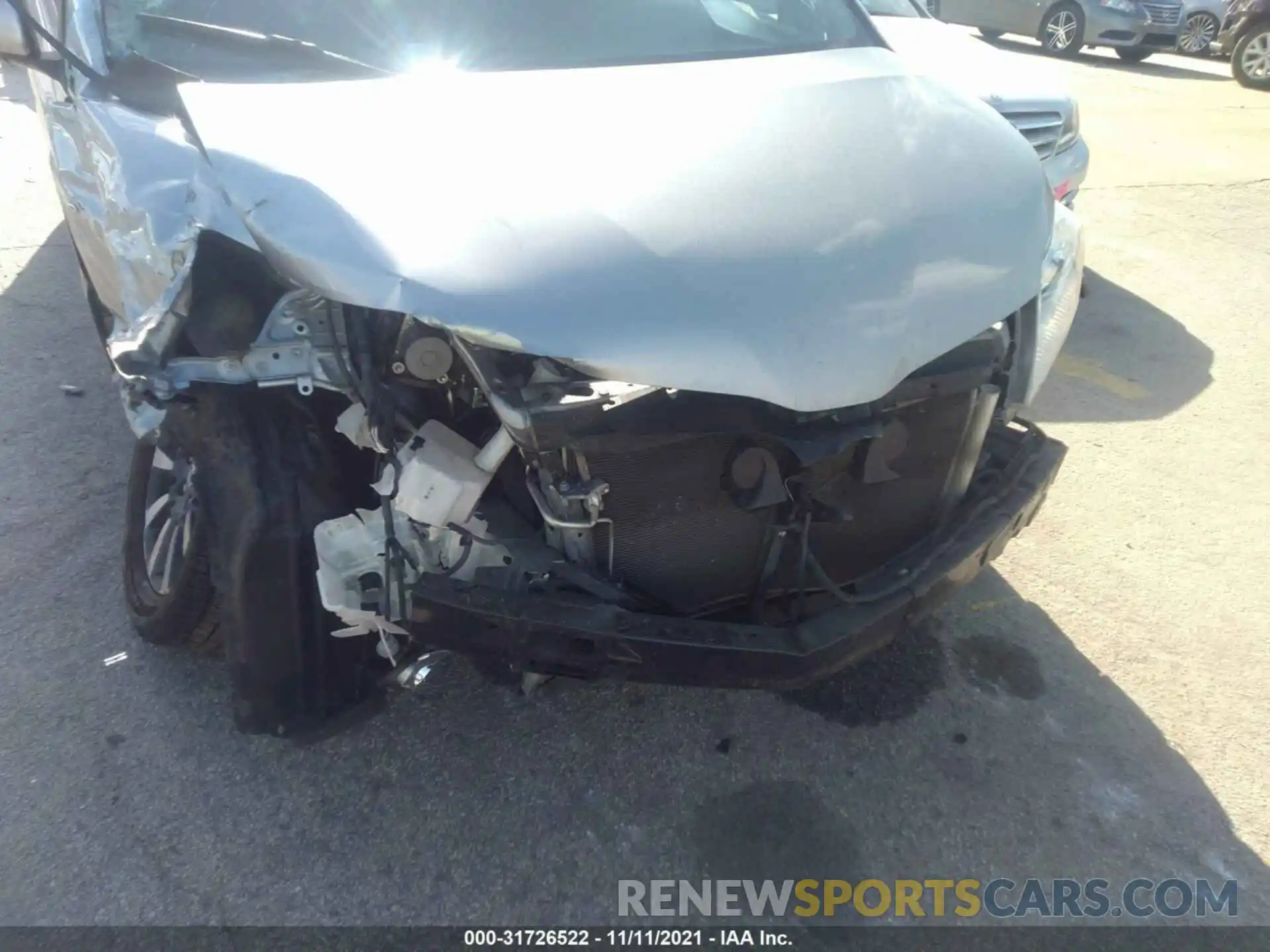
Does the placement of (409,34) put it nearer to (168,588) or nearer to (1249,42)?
(168,588)

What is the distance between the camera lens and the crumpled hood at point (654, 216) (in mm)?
1709

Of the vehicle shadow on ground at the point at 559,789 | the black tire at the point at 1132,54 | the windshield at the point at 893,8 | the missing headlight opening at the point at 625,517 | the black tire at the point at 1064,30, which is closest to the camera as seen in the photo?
the missing headlight opening at the point at 625,517

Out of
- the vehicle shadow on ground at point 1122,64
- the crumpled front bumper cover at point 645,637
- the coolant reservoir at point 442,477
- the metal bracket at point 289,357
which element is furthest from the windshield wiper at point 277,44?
the vehicle shadow on ground at point 1122,64

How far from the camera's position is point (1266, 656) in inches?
109

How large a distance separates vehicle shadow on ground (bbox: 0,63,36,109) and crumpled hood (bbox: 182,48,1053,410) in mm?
7948

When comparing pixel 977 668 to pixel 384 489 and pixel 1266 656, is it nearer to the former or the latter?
pixel 1266 656

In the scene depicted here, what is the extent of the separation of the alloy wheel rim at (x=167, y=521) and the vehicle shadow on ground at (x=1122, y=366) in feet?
10.4

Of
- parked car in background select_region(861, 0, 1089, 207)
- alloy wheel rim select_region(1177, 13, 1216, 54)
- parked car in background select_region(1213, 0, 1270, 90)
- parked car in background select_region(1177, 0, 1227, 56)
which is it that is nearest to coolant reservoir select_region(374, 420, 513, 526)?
parked car in background select_region(861, 0, 1089, 207)

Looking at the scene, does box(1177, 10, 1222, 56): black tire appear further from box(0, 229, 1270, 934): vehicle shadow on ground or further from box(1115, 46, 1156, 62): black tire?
box(0, 229, 1270, 934): vehicle shadow on ground

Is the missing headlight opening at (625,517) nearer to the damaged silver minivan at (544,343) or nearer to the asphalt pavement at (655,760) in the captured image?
the damaged silver minivan at (544,343)

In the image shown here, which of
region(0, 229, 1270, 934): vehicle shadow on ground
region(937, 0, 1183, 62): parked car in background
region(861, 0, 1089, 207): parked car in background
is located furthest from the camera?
region(937, 0, 1183, 62): parked car in background

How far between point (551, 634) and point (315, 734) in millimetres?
742

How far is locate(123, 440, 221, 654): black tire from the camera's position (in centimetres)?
238

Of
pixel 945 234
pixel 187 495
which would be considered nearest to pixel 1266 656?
pixel 945 234
